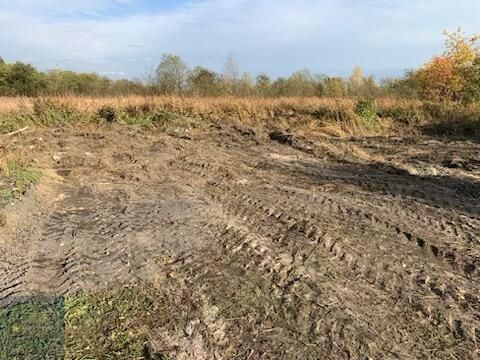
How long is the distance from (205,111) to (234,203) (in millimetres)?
10045

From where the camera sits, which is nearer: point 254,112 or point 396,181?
point 396,181

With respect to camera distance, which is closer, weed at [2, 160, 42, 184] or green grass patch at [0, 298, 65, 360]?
green grass patch at [0, 298, 65, 360]

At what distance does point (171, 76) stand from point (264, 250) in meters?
17.3

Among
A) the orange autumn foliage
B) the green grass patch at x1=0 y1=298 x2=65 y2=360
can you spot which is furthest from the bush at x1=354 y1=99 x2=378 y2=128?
the green grass patch at x1=0 y1=298 x2=65 y2=360

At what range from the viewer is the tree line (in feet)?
64.8

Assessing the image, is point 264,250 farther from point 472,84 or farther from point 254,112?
point 472,84

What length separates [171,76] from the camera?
21156mm

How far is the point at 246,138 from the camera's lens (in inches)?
483

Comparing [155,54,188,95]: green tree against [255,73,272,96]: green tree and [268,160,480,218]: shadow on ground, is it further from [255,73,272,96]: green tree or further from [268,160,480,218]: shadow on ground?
[268,160,480,218]: shadow on ground

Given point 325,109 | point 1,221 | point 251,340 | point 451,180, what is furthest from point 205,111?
point 251,340

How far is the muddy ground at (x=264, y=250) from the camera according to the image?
11.4 ft

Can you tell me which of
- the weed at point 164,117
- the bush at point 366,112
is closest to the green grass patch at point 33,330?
the weed at point 164,117

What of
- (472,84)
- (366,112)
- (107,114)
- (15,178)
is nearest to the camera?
(15,178)

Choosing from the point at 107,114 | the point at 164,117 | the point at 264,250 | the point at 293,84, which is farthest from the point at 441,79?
the point at 264,250
